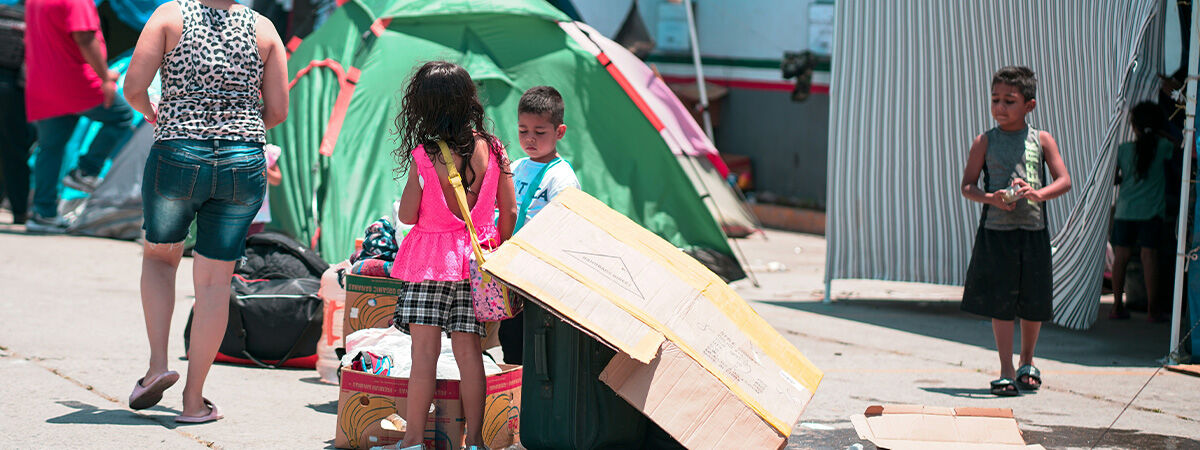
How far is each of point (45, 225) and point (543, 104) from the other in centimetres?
683

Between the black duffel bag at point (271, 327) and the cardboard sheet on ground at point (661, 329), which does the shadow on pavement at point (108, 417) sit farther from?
the cardboard sheet on ground at point (661, 329)

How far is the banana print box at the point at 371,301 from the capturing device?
16.1 feet

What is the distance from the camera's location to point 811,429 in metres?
4.65

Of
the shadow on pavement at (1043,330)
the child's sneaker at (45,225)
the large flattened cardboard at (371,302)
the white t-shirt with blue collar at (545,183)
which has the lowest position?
the shadow on pavement at (1043,330)

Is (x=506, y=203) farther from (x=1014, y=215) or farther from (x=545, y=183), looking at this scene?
(x=1014, y=215)

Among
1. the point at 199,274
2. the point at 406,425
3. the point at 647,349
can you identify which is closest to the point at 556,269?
the point at 647,349

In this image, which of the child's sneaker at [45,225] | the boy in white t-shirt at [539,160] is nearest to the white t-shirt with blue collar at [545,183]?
the boy in white t-shirt at [539,160]

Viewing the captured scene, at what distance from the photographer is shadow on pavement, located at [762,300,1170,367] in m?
6.62

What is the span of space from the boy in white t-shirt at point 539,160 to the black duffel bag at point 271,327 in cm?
117

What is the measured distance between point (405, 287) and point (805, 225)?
10.2 meters

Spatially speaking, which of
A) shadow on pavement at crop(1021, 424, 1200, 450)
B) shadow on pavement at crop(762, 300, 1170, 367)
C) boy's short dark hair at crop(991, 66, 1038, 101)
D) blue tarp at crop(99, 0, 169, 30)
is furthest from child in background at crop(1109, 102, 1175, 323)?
blue tarp at crop(99, 0, 169, 30)

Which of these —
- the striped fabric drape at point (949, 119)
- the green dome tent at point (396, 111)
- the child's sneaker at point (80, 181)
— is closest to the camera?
the striped fabric drape at point (949, 119)

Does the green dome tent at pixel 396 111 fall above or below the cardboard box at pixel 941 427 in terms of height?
above

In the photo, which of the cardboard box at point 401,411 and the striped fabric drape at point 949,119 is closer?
the cardboard box at point 401,411
